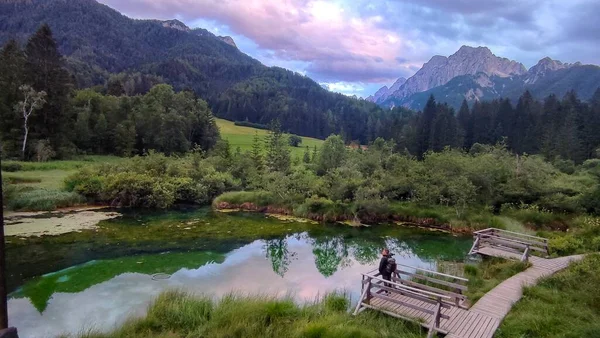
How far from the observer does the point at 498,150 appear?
36.6 m

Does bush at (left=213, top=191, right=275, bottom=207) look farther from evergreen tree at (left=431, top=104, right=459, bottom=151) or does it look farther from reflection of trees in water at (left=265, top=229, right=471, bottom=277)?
evergreen tree at (left=431, top=104, right=459, bottom=151)

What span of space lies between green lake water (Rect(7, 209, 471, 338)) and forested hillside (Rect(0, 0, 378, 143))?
56994mm

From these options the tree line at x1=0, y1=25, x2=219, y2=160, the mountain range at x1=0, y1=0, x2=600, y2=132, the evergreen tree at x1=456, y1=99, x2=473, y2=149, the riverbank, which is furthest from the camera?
the mountain range at x1=0, y1=0, x2=600, y2=132

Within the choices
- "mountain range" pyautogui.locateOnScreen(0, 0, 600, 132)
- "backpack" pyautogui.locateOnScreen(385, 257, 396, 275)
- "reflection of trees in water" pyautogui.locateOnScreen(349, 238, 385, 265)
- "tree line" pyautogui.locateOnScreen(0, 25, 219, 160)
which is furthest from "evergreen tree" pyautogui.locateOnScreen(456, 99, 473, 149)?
"backpack" pyautogui.locateOnScreen(385, 257, 396, 275)

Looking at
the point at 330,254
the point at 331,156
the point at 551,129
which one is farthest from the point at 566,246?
the point at 551,129

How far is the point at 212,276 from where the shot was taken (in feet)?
49.9

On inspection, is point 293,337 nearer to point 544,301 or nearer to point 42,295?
point 544,301

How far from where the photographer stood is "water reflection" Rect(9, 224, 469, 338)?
1119cm

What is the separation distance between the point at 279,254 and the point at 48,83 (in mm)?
35590

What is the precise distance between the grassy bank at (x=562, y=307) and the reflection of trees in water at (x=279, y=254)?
29.4 feet

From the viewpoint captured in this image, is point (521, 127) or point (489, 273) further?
point (521, 127)

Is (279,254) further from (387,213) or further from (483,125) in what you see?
(483,125)

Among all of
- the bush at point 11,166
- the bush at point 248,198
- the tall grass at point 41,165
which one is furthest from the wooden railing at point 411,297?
the bush at point 11,166

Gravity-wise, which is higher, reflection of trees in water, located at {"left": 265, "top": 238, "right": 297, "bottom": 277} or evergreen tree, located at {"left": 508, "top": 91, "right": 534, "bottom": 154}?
evergreen tree, located at {"left": 508, "top": 91, "right": 534, "bottom": 154}
